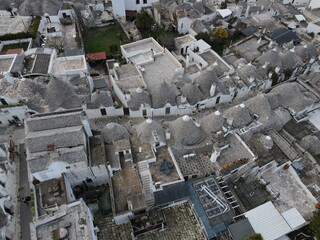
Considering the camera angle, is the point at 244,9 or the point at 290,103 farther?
the point at 244,9

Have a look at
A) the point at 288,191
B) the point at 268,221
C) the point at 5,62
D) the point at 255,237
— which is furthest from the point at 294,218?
the point at 5,62

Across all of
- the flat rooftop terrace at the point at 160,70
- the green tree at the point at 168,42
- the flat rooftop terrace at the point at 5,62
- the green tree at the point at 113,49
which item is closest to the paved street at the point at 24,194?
the flat rooftop terrace at the point at 5,62

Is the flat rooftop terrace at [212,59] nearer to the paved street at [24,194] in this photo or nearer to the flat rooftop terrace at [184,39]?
the flat rooftop terrace at [184,39]

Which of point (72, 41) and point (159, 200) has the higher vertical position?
point (72, 41)

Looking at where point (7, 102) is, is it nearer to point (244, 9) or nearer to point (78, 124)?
point (78, 124)

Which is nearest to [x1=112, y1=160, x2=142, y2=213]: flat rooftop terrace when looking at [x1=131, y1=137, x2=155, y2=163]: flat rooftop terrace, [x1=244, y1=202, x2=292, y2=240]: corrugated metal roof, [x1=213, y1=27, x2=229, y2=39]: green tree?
[x1=131, y1=137, x2=155, y2=163]: flat rooftop terrace

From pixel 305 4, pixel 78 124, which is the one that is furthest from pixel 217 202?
pixel 305 4
